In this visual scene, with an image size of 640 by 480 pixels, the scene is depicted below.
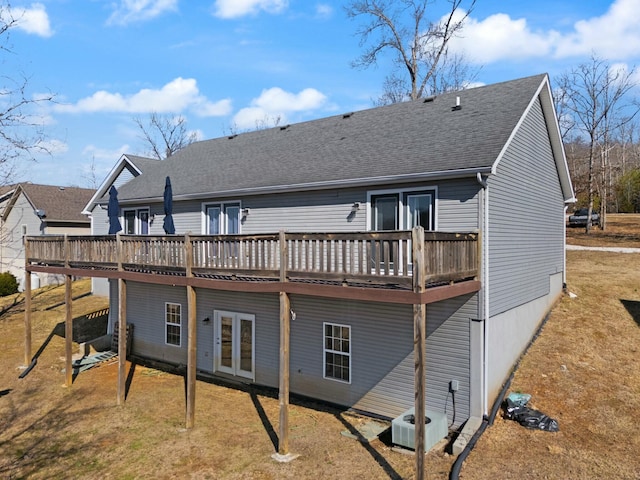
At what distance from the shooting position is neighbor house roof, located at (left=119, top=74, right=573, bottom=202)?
1077 centimetres

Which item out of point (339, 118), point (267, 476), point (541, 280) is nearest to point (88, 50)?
point (339, 118)

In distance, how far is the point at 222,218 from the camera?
1487 cm

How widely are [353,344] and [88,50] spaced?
1486cm

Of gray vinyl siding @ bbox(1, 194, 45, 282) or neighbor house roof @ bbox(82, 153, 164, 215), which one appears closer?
neighbor house roof @ bbox(82, 153, 164, 215)

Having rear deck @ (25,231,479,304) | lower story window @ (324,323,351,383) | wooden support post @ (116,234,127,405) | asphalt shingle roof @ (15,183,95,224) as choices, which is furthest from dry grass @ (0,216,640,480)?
asphalt shingle roof @ (15,183,95,224)

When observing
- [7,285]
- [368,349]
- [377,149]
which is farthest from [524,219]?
[7,285]

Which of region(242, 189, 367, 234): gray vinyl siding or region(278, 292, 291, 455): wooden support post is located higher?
region(242, 189, 367, 234): gray vinyl siding

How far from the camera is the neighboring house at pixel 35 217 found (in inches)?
1213

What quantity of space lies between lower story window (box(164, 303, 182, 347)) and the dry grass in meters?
1.32

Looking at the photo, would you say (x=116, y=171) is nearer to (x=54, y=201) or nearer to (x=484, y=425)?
(x=54, y=201)

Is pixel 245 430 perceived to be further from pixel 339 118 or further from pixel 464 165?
pixel 339 118

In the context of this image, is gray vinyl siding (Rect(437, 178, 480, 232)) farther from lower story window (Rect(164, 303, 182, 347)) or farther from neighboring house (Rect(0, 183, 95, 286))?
neighboring house (Rect(0, 183, 95, 286))

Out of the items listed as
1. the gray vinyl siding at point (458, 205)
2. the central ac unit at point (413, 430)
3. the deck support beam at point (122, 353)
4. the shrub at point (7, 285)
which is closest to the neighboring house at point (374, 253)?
the gray vinyl siding at point (458, 205)

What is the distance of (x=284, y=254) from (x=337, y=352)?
370 centimetres
